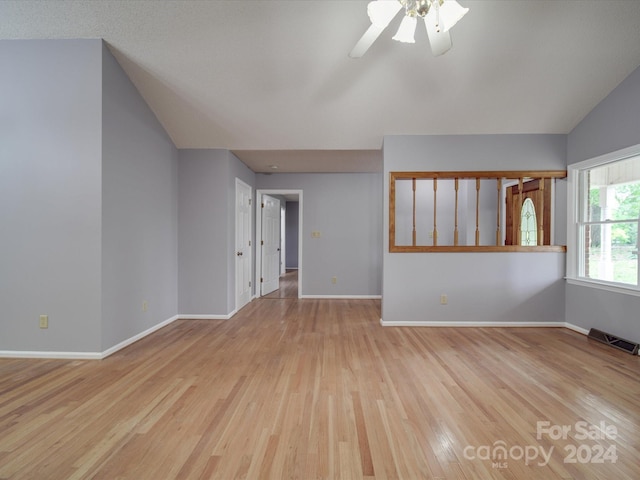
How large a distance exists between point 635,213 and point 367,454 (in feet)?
12.1

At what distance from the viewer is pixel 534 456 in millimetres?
1647

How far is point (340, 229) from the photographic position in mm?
5969

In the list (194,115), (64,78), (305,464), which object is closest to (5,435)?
(305,464)

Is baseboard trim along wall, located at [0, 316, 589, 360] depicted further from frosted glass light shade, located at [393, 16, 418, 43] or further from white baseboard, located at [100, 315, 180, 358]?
frosted glass light shade, located at [393, 16, 418, 43]

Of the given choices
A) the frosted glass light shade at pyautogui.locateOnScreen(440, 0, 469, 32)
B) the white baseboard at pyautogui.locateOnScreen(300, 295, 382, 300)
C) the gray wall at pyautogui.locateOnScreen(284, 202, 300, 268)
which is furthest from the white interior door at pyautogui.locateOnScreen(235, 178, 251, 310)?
the gray wall at pyautogui.locateOnScreen(284, 202, 300, 268)

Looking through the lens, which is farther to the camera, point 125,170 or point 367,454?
point 125,170

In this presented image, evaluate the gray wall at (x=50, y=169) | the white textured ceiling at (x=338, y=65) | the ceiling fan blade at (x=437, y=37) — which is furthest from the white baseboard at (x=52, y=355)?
the ceiling fan blade at (x=437, y=37)

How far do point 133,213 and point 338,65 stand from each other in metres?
2.68

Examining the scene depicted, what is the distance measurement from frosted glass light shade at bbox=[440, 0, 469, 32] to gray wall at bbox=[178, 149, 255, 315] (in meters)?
3.23

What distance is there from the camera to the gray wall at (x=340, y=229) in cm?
594

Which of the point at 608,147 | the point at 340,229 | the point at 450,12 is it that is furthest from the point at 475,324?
the point at 450,12

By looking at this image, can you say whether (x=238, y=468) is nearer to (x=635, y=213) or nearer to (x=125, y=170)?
(x=125, y=170)

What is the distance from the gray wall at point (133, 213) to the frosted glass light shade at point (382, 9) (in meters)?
2.59

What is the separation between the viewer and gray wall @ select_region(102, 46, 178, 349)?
3049 mm
